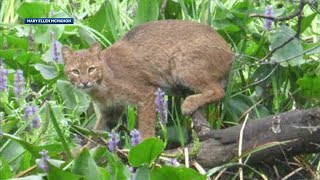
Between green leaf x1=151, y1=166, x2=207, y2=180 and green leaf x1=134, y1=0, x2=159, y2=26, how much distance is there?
191 cm

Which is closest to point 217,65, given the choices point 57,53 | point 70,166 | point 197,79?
point 197,79

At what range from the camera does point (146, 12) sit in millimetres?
5848

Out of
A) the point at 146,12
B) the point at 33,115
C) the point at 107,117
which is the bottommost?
the point at 107,117

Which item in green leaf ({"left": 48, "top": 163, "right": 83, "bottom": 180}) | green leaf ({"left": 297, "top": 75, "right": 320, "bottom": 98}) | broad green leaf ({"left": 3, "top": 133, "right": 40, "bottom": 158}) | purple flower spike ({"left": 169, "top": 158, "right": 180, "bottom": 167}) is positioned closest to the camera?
green leaf ({"left": 48, "top": 163, "right": 83, "bottom": 180})

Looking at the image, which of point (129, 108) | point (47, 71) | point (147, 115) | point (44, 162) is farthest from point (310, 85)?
point (44, 162)

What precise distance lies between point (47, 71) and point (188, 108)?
0.79 meters

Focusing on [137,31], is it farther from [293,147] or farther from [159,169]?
[159,169]

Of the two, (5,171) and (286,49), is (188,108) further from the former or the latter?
(5,171)

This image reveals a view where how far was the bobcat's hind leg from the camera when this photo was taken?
5.18 m

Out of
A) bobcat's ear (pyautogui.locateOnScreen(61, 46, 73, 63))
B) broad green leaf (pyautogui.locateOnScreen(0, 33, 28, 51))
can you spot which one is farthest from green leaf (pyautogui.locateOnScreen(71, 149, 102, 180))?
broad green leaf (pyautogui.locateOnScreen(0, 33, 28, 51))

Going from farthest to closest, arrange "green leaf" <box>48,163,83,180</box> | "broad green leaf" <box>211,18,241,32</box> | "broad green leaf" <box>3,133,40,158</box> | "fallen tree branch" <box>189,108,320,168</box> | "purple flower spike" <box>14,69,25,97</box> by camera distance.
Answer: "broad green leaf" <box>211,18,241,32</box> < "purple flower spike" <box>14,69,25,97</box> < "fallen tree branch" <box>189,108,320,168</box> < "broad green leaf" <box>3,133,40,158</box> < "green leaf" <box>48,163,83,180</box>

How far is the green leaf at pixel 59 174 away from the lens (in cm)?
384

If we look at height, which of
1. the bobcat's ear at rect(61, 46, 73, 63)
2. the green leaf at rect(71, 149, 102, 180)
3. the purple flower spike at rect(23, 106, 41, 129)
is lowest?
the green leaf at rect(71, 149, 102, 180)

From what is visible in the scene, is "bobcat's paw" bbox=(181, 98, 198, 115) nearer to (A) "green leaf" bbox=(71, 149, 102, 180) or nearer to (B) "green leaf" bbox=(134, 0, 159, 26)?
(B) "green leaf" bbox=(134, 0, 159, 26)
